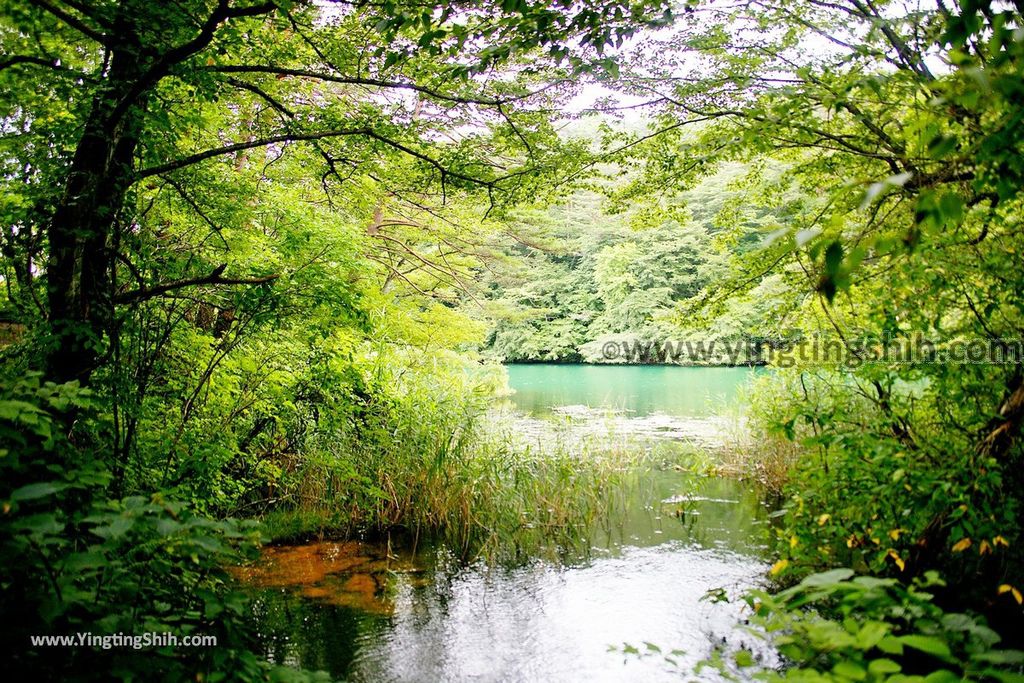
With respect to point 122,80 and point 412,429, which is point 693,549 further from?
point 122,80

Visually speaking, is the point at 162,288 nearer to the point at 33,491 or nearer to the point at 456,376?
the point at 33,491

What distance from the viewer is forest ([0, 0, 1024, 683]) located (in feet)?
5.15

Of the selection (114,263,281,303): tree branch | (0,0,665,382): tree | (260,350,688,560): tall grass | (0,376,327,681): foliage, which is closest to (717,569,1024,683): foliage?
(0,376,327,681): foliage

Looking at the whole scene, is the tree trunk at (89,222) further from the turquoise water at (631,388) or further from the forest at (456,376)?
the turquoise water at (631,388)

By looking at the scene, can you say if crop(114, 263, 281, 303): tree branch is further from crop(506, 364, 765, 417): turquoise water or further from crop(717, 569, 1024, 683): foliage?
crop(506, 364, 765, 417): turquoise water

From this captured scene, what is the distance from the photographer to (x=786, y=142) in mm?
4383

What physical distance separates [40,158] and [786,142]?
Answer: 4899 mm

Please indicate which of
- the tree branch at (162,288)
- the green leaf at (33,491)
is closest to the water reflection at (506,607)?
the tree branch at (162,288)

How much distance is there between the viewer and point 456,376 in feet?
24.5

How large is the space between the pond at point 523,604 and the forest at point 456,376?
0.04m

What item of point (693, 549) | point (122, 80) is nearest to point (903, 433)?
point (693, 549)

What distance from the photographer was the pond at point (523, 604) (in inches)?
151

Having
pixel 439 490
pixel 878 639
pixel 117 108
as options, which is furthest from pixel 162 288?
pixel 439 490

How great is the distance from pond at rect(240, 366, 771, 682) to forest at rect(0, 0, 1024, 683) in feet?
0.13
